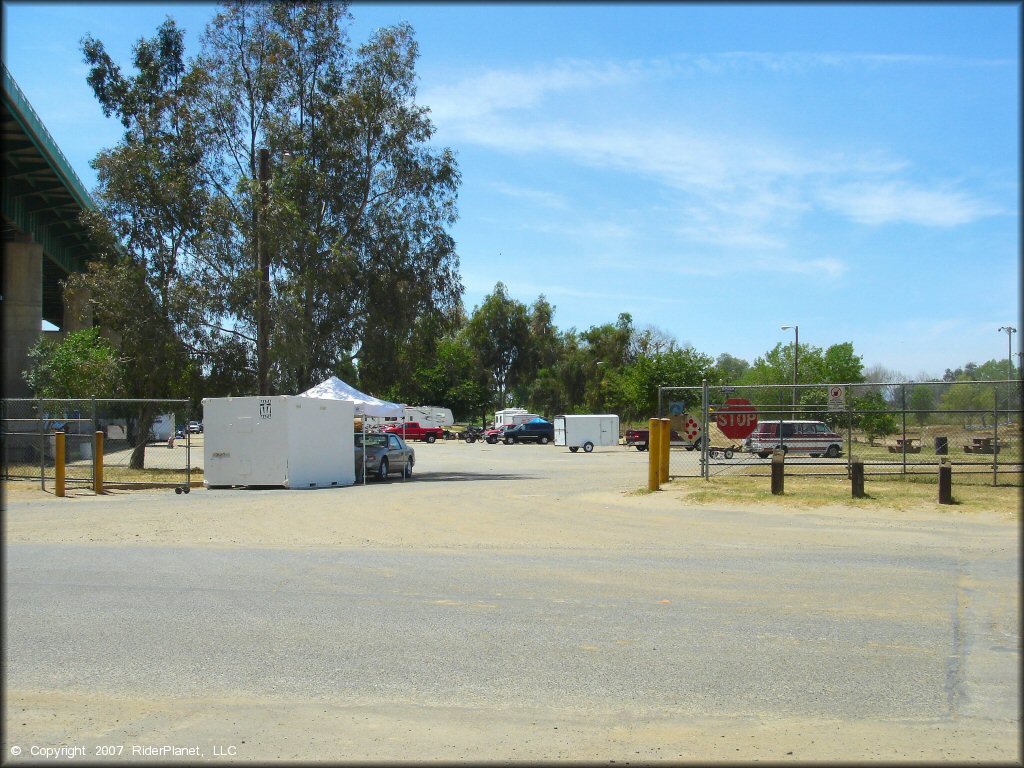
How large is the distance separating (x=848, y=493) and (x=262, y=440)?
15615mm

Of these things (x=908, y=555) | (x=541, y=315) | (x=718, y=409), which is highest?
(x=541, y=315)

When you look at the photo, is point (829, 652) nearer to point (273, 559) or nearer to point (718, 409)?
point (273, 559)

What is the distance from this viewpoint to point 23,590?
32.3 feet

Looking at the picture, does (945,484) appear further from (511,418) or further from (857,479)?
(511,418)

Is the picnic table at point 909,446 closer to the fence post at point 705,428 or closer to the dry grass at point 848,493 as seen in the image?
the dry grass at point 848,493

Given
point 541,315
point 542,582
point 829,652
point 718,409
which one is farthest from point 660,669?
point 541,315

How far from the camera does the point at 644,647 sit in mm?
7598

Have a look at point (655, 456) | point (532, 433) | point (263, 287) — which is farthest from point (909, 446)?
point (532, 433)

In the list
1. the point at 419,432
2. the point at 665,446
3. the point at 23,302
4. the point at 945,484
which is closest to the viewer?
the point at 945,484

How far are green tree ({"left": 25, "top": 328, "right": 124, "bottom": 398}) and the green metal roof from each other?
396 centimetres

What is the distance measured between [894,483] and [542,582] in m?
14.6

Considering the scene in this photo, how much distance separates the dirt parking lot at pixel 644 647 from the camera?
5.59 metres

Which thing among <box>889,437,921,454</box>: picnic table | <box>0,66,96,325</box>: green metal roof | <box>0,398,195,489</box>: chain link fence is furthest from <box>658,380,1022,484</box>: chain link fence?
<box>0,66,96,325</box>: green metal roof

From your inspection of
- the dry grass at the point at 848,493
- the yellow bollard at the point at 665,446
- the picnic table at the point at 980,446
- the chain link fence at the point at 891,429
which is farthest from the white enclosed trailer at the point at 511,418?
the dry grass at the point at 848,493
